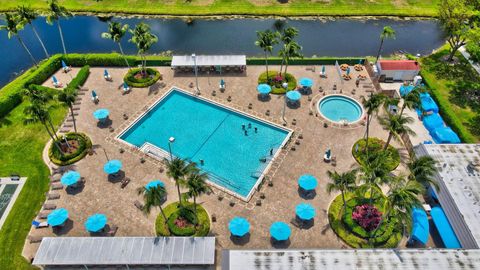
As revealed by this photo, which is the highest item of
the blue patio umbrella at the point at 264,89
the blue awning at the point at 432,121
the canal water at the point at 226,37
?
the canal water at the point at 226,37

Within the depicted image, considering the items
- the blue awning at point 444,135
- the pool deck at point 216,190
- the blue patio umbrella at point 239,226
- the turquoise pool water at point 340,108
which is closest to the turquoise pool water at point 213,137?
the pool deck at point 216,190

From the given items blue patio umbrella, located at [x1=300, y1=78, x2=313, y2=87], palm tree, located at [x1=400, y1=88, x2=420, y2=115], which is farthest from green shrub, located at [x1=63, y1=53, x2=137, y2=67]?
palm tree, located at [x1=400, y1=88, x2=420, y2=115]

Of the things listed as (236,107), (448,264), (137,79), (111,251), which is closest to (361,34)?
(236,107)

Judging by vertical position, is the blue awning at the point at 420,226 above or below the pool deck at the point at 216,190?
below

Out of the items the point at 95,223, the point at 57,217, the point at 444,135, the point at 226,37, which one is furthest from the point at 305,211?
the point at 226,37

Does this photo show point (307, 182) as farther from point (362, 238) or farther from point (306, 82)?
point (306, 82)

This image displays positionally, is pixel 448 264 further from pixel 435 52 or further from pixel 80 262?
pixel 435 52

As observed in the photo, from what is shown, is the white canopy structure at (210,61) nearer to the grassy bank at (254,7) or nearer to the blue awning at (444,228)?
the grassy bank at (254,7)
